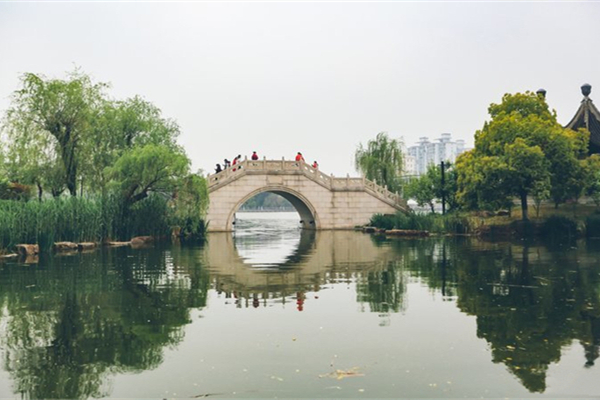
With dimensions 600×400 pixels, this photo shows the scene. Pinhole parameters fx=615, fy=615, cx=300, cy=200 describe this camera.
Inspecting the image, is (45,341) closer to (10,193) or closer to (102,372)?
(102,372)

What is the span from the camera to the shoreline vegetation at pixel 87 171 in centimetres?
2541

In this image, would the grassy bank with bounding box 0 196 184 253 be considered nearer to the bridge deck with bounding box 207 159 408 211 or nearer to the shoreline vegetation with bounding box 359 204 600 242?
the bridge deck with bounding box 207 159 408 211

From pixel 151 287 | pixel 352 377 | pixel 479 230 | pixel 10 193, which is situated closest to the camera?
pixel 352 377

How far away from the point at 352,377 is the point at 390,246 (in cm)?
1913

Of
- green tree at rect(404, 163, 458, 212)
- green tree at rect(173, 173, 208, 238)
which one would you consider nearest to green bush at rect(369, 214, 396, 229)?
green tree at rect(404, 163, 458, 212)

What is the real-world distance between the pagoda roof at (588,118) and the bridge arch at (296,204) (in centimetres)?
1702

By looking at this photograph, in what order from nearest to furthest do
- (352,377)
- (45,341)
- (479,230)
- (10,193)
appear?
(352,377), (45,341), (10,193), (479,230)

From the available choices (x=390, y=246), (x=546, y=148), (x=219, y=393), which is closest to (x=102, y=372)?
(x=219, y=393)

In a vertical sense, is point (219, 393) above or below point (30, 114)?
below

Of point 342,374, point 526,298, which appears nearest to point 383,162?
point 526,298

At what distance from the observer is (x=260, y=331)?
9008 millimetres

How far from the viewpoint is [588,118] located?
125ft

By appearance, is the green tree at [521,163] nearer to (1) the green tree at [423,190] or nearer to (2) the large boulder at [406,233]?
(2) the large boulder at [406,233]

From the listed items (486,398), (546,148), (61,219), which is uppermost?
(546,148)
